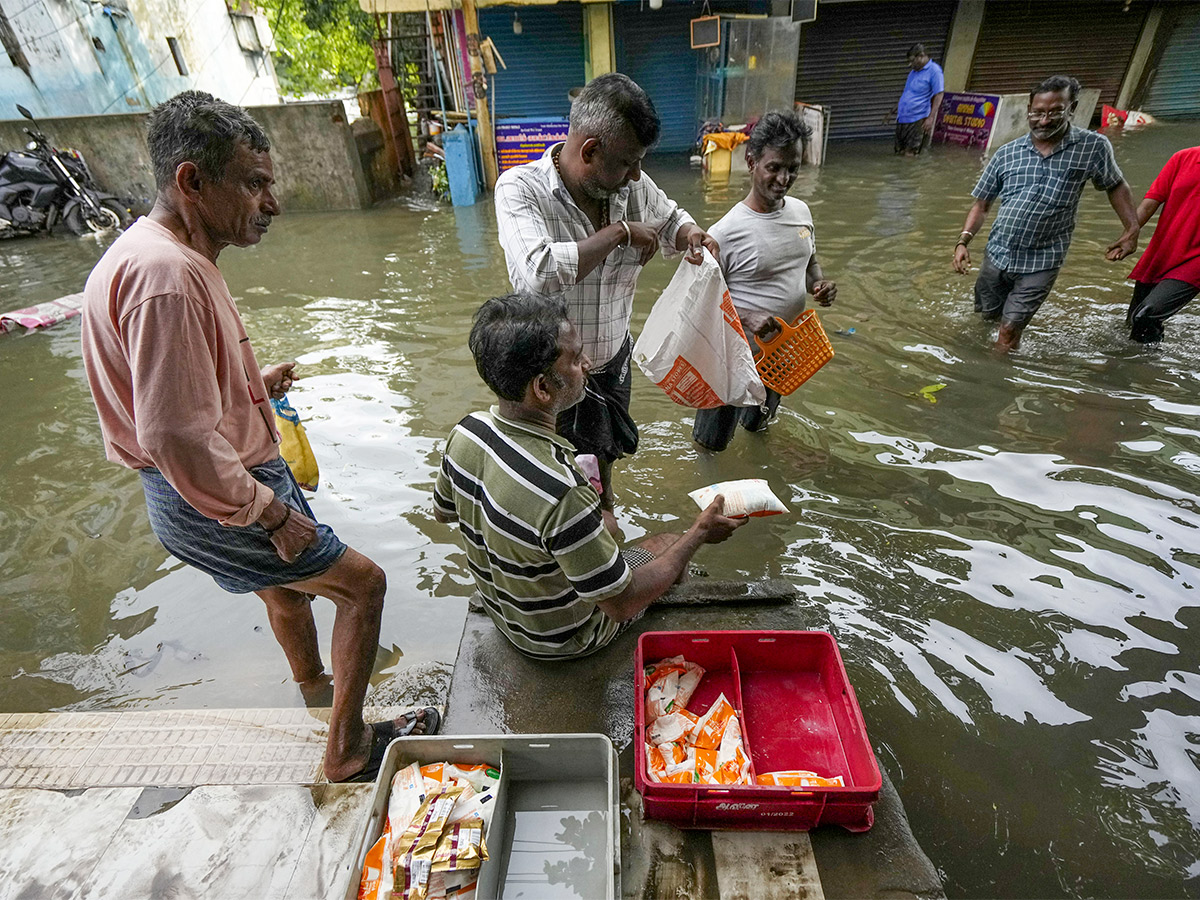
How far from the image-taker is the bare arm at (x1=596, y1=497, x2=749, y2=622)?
6.26 ft

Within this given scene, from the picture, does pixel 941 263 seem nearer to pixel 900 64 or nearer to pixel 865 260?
pixel 865 260

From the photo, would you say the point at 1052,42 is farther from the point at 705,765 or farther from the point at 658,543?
the point at 705,765

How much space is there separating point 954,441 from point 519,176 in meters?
3.18

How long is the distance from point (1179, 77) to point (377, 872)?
20.8m

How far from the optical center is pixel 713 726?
78.7 inches

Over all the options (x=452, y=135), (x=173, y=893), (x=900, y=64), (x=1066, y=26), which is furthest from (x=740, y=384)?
(x=1066, y=26)

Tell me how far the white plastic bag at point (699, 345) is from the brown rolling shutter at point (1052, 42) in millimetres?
15040

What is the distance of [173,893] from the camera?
1.72m

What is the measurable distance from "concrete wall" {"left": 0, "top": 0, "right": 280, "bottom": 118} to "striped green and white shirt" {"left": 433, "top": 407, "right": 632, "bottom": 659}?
1414 centimetres

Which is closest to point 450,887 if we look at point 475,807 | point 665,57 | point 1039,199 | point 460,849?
point 460,849

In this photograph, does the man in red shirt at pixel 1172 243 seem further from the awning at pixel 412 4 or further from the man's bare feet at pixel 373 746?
the awning at pixel 412 4

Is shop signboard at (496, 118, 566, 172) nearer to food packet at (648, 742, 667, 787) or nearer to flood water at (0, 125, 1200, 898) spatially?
flood water at (0, 125, 1200, 898)

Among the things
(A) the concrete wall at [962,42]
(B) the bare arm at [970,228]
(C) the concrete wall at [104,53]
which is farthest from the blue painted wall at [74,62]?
(A) the concrete wall at [962,42]

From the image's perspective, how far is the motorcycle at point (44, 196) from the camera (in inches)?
371
